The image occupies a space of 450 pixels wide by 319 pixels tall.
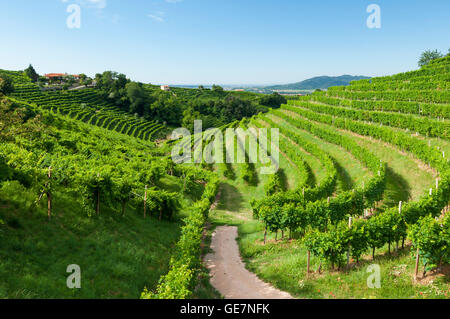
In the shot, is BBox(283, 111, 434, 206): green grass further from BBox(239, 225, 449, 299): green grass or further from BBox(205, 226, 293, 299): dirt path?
BBox(205, 226, 293, 299): dirt path

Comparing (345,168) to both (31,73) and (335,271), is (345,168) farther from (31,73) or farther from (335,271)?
(31,73)

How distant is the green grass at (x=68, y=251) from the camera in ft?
32.2

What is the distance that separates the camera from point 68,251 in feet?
40.3

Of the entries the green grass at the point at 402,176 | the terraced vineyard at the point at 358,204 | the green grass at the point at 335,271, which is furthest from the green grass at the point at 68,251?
the green grass at the point at 402,176

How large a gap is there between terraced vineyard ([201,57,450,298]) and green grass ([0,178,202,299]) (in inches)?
266

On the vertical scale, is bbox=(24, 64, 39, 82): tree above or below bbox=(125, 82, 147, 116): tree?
above

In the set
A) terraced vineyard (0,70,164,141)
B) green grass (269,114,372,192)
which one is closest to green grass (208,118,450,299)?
green grass (269,114,372,192)

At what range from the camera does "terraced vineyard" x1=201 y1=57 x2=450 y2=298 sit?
11.7 meters

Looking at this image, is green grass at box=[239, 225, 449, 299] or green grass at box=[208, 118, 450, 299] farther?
green grass at box=[208, 118, 450, 299]

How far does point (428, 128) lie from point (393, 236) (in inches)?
918

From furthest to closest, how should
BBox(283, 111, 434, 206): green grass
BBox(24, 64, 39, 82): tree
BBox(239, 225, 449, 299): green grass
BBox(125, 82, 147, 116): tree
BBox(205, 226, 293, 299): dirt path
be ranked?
BBox(24, 64, 39, 82): tree
BBox(125, 82, 147, 116): tree
BBox(283, 111, 434, 206): green grass
BBox(205, 226, 293, 299): dirt path
BBox(239, 225, 449, 299): green grass

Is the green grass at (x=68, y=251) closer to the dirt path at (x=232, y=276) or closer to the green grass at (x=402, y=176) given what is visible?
the dirt path at (x=232, y=276)

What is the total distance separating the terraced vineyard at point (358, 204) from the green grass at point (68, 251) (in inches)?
266

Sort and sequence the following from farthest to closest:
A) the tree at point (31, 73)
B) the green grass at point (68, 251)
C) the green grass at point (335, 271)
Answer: the tree at point (31, 73) < the green grass at point (335, 271) < the green grass at point (68, 251)
